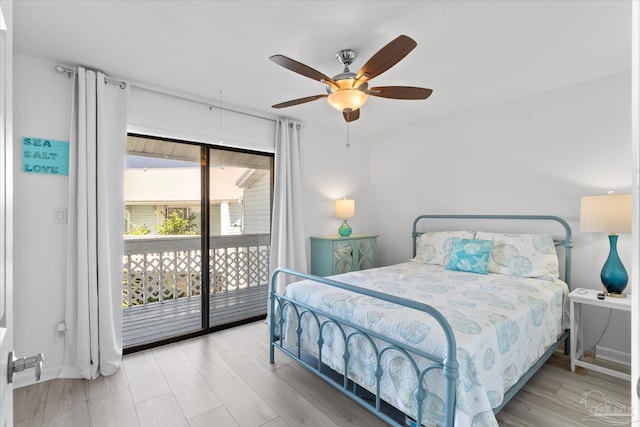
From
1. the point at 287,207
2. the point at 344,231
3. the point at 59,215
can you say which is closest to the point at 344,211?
the point at 344,231

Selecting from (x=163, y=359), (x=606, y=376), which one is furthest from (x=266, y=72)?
(x=606, y=376)

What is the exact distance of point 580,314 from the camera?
250cm

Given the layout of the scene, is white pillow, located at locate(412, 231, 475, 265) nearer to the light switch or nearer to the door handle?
the door handle

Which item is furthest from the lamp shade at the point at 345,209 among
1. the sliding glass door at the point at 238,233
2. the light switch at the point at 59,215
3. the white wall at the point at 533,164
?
the light switch at the point at 59,215

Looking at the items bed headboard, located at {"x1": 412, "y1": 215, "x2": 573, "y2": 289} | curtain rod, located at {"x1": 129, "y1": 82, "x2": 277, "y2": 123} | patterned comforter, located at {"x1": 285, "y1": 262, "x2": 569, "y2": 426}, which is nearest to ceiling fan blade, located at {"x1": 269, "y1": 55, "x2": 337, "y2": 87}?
patterned comforter, located at {"x1": 285, "y1": 262, "x2": 569, "y2": 426}

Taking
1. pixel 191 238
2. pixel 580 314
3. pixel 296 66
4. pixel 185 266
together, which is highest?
pixel 296 66

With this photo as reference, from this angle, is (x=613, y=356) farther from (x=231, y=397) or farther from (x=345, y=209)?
(x=231, y=397)

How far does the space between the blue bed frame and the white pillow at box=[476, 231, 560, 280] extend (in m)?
0.20

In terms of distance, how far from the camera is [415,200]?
161 inches

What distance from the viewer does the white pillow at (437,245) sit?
10.8 ft

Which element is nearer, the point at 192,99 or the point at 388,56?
the point at 388,56

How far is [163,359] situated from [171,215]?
4.79 feet

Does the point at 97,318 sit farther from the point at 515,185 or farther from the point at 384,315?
the point at 515,185

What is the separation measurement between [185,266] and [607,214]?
4.13 meters
